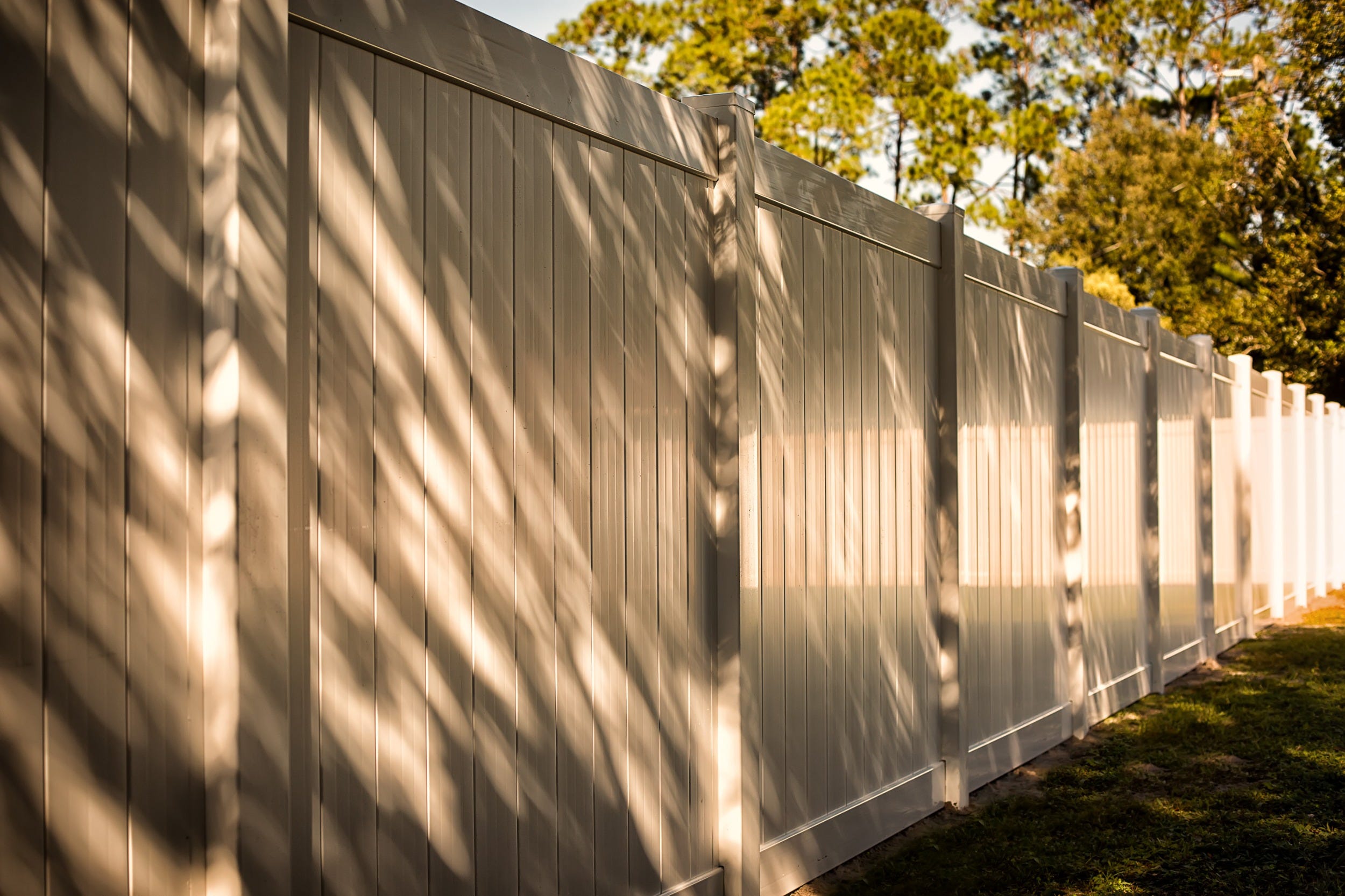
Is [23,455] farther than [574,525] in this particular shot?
No

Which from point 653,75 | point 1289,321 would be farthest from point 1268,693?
point 653,75

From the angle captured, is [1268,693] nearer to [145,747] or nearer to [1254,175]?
[145,747]

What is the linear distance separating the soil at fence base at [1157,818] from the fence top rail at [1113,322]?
8.63ft

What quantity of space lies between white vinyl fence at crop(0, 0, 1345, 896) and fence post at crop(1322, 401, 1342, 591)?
528 inches

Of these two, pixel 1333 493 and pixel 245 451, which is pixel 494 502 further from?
pixel 1333 493

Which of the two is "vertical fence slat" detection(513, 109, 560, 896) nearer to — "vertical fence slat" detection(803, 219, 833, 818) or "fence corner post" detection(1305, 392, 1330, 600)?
"vertical fence slat" detection(803, 219, 833, 818)

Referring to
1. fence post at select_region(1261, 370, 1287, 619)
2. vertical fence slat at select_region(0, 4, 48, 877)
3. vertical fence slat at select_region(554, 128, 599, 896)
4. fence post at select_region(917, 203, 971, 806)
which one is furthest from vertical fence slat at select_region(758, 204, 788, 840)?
fence post at select_region(1261, 370, 1287, 619)

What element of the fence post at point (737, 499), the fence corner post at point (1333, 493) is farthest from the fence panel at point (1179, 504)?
the fence corner post at point (1333, 493)

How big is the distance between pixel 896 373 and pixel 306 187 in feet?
11.2

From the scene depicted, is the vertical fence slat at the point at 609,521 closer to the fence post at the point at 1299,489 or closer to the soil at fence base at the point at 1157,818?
the soil at fence base at the point at 1157,818

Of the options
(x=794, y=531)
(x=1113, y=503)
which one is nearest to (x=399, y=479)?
(x=794, y=531)

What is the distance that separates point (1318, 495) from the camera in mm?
16078

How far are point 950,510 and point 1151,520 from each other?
3.94 m

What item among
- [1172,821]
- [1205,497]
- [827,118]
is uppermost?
[827,118]
